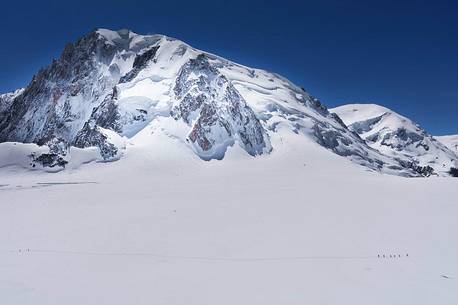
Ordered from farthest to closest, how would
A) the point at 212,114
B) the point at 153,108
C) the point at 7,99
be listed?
the point at 7,99
the point at 153,108
the point at 212,114

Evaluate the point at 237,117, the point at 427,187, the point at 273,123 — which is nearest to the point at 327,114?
the point at 273,123

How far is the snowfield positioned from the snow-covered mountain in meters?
38.4

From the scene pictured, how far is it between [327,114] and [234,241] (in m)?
117

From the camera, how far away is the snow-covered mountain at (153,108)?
77.2m

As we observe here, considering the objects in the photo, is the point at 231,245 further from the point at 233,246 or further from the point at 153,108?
the point at 153,108

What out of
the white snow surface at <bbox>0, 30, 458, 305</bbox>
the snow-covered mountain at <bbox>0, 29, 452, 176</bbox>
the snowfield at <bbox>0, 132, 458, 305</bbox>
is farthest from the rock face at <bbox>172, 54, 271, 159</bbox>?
the snowfield at <bbox>0, 132, 458, 305</bbox>

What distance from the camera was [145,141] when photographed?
75688 millimetres

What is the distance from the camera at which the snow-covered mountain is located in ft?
253

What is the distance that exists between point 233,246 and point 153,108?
2695 inches

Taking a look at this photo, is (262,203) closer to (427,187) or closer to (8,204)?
(427,187)

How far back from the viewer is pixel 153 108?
8500 centimetres

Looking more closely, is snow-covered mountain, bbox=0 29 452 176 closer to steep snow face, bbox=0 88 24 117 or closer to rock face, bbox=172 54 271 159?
rock face, bbox=172 54 271 159

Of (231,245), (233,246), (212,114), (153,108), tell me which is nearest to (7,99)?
(153,108)

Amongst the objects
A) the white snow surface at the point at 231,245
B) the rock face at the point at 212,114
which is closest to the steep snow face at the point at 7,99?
the rock face at the point at 212,114
